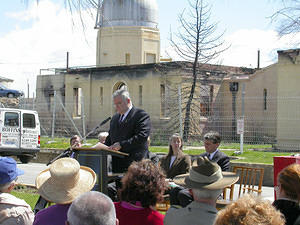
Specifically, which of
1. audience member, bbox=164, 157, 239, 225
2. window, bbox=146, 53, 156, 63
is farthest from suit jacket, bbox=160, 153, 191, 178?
window, bbox=146, 53, 156, 63

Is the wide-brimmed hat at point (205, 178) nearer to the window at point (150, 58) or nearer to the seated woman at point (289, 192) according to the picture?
the seated woman at point (289, 192)

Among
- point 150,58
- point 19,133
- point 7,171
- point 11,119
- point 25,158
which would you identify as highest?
point 150,58

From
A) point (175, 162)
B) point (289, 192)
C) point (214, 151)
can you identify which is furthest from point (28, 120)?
point (289, 192)

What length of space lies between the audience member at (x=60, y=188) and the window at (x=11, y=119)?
15.4 meters

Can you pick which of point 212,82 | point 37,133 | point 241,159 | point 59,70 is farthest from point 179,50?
point 59,70

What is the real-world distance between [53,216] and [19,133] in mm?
15833

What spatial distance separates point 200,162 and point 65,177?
129 cm

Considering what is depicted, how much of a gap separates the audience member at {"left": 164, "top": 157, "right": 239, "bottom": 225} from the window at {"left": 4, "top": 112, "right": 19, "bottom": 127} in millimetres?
15847

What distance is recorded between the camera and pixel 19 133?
1947 cm

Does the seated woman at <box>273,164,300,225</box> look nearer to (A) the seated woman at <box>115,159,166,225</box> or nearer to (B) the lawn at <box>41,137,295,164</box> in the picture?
(A) the seated woman at <box>115,159,166,225</box>

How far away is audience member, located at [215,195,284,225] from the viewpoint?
8.90ft

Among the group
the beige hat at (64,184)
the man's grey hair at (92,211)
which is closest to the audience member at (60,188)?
the beige hat at (64,184)

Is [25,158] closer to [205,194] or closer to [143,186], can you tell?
Result: [143,186]

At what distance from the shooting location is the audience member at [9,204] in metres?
4.45
